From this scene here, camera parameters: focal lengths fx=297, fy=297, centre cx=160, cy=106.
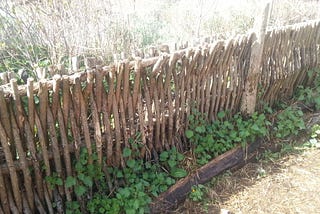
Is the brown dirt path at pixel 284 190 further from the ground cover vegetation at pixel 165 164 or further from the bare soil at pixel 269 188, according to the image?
the ground cover vegetation at pixel 165 164

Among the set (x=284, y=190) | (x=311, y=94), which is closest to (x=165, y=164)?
(x=284, y=190)

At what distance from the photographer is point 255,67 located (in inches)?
148

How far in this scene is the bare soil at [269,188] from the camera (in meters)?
3.04

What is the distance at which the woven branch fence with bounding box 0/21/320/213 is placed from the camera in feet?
7.58

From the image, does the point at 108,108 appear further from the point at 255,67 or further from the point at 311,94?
the point at 311,94

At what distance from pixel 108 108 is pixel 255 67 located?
2.05 m

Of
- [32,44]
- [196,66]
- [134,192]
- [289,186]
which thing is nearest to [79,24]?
[32,44]

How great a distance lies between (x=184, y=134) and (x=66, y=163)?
4.60 ft

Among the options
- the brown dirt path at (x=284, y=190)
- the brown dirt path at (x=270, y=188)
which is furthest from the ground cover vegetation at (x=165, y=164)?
the brown dirt path at (x=284, y=190)

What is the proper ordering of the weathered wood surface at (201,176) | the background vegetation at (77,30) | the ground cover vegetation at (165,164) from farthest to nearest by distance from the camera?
the background vegetation at (77,30) → the weathered wood surface at (201,176) → the ground cover vegetation at (165,164)

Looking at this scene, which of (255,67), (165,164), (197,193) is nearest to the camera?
(197,193)

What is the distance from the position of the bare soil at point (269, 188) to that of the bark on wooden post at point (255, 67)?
0.68 m

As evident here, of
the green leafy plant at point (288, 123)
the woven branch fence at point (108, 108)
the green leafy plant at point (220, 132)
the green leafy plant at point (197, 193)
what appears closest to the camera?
the woven branch fence at point (108, 108)

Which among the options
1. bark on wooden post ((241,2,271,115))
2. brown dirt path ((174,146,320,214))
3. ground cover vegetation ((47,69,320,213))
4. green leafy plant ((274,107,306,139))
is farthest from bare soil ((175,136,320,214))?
bark on wooden post ((241,2,271,115))
